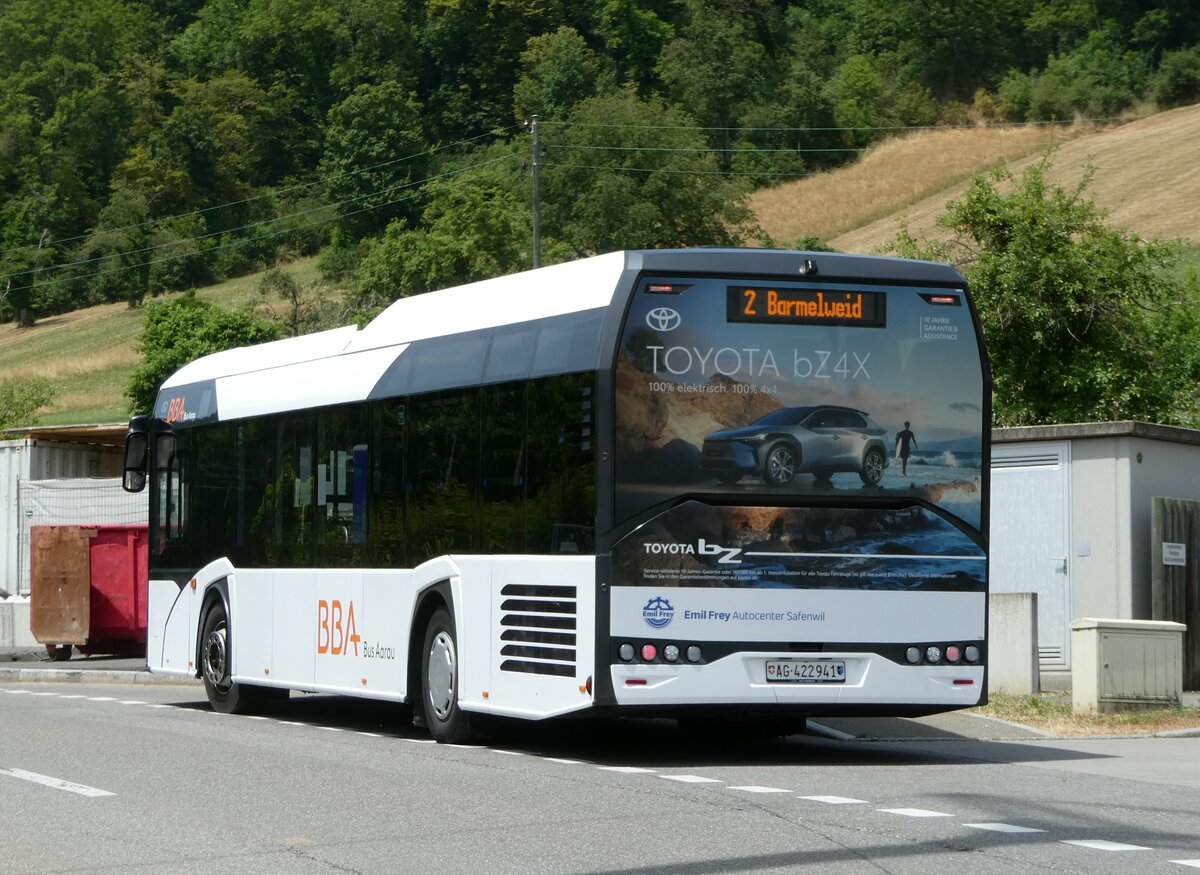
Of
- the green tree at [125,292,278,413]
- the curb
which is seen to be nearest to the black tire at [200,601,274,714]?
the curb

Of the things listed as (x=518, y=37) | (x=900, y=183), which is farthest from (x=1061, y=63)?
(x=518, y=37)

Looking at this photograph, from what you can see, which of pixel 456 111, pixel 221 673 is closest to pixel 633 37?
pixel 456 111

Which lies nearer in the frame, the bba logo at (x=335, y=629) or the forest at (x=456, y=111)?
the bba logo at (x=335, y=629)

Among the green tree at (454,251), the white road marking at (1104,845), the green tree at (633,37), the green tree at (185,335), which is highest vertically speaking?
the green tree at (633,37)

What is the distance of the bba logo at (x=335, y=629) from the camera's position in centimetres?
1515

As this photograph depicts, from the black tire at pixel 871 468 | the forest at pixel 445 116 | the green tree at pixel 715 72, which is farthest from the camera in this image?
the green tree at pixel 715 72

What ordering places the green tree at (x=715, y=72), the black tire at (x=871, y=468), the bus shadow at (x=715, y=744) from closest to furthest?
the black tire at (x=871, y=468) < the bus shadow at (x=715, y=744) < the green tree at (x=715, y=72)

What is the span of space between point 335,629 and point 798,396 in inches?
202

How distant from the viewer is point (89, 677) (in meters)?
23.0

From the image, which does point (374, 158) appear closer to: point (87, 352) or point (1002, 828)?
point (87, 352)

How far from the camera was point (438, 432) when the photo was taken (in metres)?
13.9

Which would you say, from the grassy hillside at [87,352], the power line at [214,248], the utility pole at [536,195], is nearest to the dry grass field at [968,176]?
the power line at [214,248]

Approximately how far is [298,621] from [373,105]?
4133 inches

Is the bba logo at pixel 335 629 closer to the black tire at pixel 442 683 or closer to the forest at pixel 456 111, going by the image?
the black tire at pixel 442 683
